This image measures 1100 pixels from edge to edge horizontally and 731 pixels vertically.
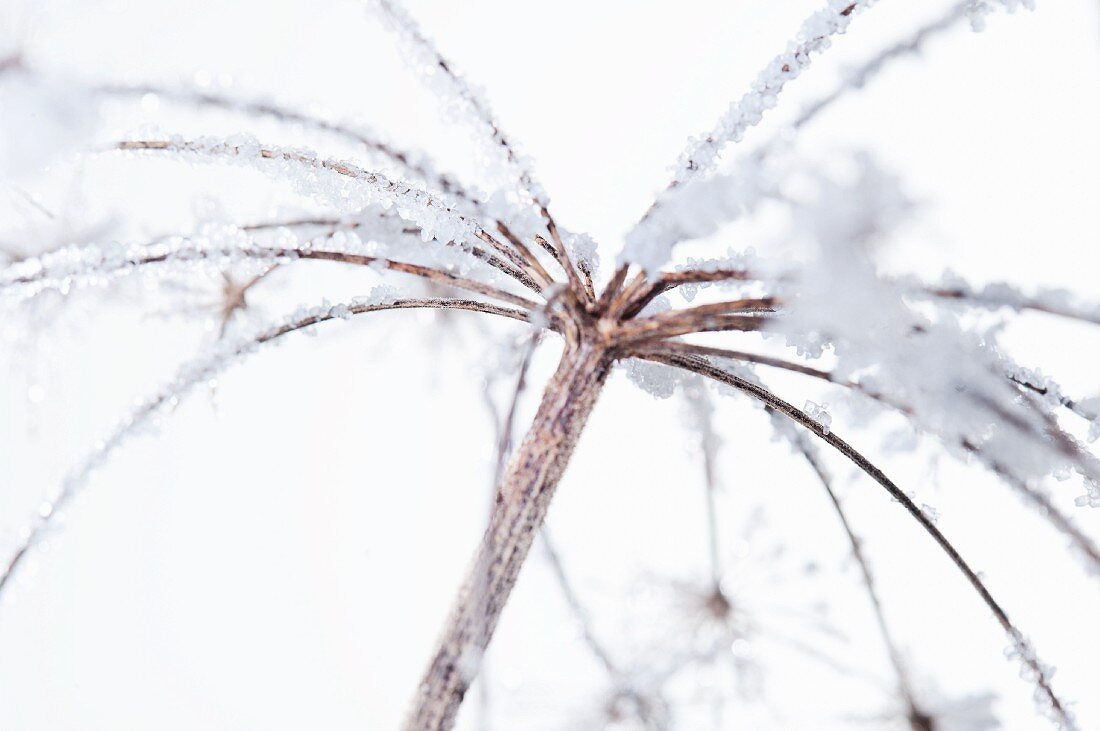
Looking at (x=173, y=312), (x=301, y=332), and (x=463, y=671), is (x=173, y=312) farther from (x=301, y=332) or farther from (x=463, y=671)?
(x=463, y=671)

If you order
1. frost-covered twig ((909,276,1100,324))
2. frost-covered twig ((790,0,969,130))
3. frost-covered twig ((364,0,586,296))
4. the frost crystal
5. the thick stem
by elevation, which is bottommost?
the thick stem

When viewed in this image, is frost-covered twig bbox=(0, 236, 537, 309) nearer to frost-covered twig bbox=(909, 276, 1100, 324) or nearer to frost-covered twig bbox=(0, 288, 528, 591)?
frost-covered twig bbox=(0, 288, 528, 591)

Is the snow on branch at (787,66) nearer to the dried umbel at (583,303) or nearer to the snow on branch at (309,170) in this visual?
the dried umbel at (583,303)

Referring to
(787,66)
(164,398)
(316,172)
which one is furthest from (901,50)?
(164,398)

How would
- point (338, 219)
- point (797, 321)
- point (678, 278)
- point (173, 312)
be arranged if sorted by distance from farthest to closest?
1. point (173, 312)
2. point (338, 219)
3. point (678, 278)
4. point (797, 321)

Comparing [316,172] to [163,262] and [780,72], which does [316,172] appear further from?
[780,72]

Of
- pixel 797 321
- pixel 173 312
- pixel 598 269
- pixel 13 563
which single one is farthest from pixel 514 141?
pixel 173 312

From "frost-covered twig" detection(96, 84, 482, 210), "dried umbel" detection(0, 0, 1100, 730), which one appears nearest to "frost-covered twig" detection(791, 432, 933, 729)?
"dried umbel" detection(0, 0, 1100, 730)

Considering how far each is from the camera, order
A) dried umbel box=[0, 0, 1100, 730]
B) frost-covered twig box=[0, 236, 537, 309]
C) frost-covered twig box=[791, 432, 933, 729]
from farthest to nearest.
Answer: frost-covered twig box=[791, 432, 933, 729], frost-covered twig box=[0, 236, 537, 309], dried umbel box=[0, 0, 1100, 730]

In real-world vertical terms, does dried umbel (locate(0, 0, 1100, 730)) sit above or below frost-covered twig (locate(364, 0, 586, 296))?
below
